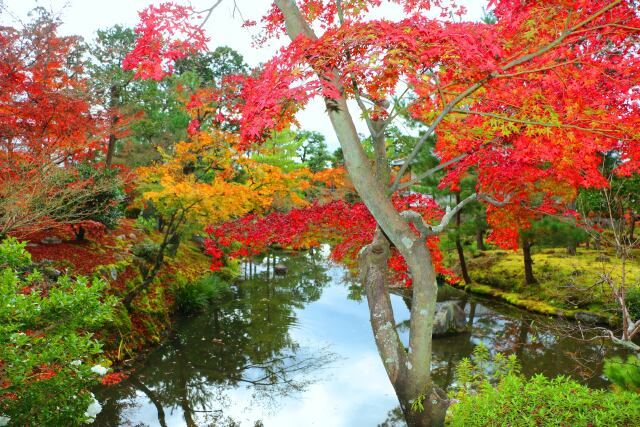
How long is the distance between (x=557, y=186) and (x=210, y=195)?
6.53m

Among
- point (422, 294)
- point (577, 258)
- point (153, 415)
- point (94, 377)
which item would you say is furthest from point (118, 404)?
point (577, 258)

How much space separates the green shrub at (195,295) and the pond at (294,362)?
35 cm

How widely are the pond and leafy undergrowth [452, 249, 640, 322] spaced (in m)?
0.79

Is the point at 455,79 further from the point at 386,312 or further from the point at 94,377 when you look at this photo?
the point at 94,377

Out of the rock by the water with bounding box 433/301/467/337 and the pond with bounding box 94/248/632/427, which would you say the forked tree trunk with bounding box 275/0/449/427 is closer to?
the pond with bounding box 94/248/632/427

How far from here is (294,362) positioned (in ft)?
28.4

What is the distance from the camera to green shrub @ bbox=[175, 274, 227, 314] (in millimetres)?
11172

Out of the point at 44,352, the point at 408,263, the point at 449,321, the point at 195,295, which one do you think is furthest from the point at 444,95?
the point at 195,295

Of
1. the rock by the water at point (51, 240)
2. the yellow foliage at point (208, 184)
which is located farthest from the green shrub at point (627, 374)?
the rock by the water at point (51, 240)

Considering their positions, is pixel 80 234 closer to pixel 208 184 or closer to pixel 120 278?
pixel 120 278

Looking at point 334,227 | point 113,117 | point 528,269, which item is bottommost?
point 334,227

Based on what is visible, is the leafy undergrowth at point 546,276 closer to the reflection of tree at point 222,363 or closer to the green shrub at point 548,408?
the reflection of tree at point 222,363

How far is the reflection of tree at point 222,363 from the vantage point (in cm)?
680

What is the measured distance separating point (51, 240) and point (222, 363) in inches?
189
